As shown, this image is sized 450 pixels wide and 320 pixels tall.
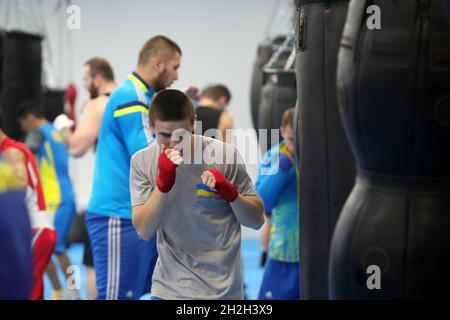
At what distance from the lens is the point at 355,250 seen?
2.57m

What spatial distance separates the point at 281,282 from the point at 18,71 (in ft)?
14.9

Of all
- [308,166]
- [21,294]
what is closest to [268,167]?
[308,166]

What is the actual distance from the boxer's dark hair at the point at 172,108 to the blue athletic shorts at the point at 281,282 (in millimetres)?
2012

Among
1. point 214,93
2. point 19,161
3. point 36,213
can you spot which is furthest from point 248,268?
point 19,161

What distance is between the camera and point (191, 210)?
3029mm

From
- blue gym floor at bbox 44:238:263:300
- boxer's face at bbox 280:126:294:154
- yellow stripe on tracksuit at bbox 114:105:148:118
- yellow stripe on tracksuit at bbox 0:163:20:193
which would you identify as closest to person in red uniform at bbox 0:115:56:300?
yellow stripe on tracksuit at bbox 114:105:148:118

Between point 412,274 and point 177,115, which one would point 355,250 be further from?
point 177,115

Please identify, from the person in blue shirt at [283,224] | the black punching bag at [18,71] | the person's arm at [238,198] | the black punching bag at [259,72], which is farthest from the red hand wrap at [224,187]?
the black punching bag at [18,71]

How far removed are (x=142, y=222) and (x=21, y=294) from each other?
48.4 inches

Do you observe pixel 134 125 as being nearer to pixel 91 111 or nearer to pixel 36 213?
pixel 36 213

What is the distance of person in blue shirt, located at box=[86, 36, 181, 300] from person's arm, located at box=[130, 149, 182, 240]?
64 centimetres

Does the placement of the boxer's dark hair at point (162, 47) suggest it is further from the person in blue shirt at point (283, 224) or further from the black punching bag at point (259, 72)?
the black punching bag at point (259, 72)

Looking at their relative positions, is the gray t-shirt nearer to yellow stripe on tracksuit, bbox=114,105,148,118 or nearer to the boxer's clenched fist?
the boxer's clenched fist

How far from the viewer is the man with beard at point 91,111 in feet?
16.2
